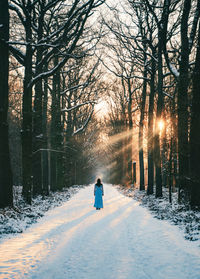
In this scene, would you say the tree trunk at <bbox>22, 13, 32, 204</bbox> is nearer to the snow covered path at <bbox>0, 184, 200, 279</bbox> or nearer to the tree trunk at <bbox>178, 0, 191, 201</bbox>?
the snow covered path at <bbox>0, 184, 200, 279</bbox>

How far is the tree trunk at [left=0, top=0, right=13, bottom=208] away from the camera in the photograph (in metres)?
10.0

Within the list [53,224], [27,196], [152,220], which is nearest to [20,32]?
[27,196]

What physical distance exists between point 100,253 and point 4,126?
21.3ft

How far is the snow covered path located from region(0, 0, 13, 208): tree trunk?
191cm

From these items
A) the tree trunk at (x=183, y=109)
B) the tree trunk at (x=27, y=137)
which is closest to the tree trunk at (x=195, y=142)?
the tree trunk at (x=183, y=109)

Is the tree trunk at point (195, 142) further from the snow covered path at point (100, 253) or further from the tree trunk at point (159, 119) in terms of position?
the tree trunk at point (159, 119)

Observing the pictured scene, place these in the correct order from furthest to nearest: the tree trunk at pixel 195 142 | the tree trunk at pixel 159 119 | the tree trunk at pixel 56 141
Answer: the tree trunk at pixel 56 141
the tree trunk at pixel 159 119
the tree trunk at pixel 195 142

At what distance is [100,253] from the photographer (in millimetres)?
5832

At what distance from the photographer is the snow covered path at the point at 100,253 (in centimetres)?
464

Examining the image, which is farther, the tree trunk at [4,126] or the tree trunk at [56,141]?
the tree trunk at [56,141]

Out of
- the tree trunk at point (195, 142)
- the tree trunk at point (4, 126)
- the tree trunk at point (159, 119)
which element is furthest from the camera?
the tree trunk at point (159, 119)

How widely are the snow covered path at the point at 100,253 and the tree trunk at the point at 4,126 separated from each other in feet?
6.26

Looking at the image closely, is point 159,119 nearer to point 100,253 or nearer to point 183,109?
point 183,109

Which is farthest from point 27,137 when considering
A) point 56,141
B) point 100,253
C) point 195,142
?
point 56,141
